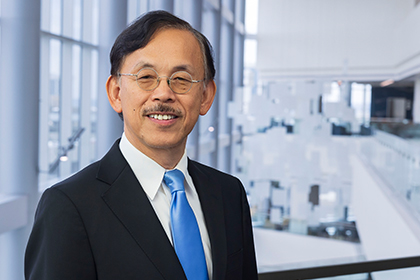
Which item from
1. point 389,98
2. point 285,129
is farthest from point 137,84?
point 389,98

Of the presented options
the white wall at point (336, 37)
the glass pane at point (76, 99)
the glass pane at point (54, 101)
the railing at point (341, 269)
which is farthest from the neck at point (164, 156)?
the white wall at point (336, 37)

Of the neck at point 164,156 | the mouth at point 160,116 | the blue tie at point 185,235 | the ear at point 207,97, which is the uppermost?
the ear at point 207,97

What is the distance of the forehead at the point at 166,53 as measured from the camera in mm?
923

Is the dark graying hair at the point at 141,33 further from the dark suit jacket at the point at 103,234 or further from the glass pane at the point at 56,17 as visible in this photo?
the glass pane at the point at 56,17

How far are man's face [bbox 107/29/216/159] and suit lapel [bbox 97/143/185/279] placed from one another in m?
0.09

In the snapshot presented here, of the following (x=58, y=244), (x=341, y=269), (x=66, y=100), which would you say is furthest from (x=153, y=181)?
(x=66, y=100)

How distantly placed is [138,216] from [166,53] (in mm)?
362

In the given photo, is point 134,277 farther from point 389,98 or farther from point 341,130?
point 389,98

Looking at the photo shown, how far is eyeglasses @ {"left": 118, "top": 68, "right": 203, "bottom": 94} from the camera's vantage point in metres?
0.92

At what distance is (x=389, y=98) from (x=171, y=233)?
74.1 feet

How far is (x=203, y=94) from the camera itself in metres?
1.08

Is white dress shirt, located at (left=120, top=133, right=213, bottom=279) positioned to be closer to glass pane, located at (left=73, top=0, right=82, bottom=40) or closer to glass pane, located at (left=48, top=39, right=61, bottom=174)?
glass pane, located at (left=48, top=39, right=61, bottom=174)

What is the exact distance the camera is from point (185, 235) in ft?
3.10

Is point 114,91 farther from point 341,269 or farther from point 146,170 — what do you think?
point 341,269
